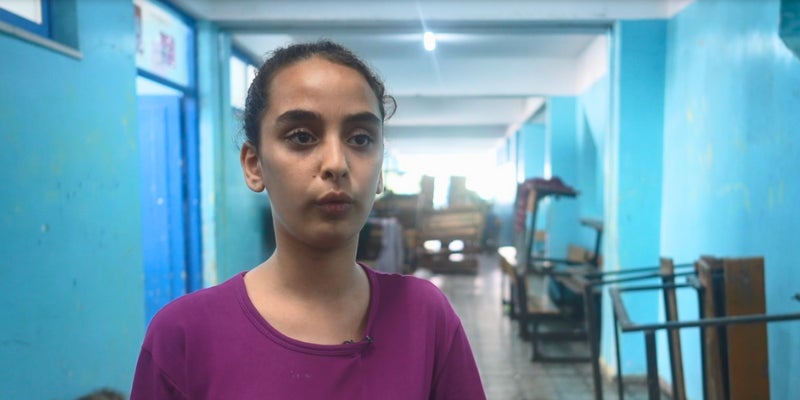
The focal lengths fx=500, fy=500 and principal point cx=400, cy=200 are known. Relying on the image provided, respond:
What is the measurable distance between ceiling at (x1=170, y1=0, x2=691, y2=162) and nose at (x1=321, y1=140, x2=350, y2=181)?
28 cm

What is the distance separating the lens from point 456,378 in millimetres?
843

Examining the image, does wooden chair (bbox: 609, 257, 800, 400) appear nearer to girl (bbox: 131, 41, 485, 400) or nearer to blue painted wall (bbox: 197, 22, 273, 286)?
girl (bbox: 131, 41, 485, 400)

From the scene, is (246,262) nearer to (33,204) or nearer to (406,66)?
(33,204)

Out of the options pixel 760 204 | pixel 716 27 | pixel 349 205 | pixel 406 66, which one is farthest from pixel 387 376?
pixel 406 66

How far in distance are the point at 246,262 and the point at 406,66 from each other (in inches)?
115

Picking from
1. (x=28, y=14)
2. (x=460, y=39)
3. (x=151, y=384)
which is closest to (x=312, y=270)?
(x=151, y=384)

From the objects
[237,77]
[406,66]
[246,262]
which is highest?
[406,66]

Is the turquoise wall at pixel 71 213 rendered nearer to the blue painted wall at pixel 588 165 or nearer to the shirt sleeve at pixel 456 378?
the shirt sleeve at pixel 456 378

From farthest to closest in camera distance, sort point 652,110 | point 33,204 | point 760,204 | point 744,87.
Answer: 1. point 652,110
2. point 744,87
3. point 760,204
4. point 33,204

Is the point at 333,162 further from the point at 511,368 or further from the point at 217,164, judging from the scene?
the point at 511,368

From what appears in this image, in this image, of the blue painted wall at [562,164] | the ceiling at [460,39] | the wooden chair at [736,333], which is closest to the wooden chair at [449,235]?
the blue painted wall at [562,164]

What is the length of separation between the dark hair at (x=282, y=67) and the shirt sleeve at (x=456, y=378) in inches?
18.1

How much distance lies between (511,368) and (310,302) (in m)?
3.29

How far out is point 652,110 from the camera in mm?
3326
